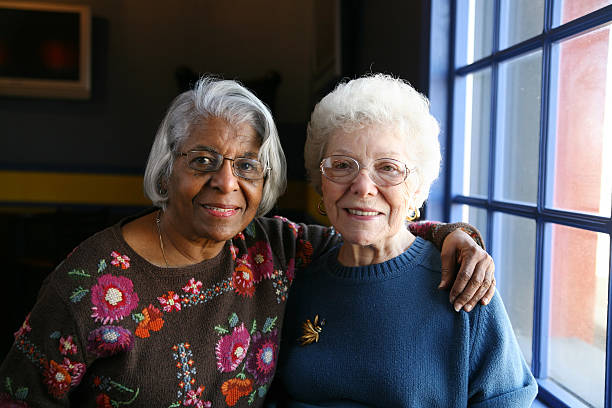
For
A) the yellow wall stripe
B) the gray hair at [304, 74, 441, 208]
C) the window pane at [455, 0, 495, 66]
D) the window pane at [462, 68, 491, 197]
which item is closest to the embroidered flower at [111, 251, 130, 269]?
the gray hair at [304, 74, 441, 208]

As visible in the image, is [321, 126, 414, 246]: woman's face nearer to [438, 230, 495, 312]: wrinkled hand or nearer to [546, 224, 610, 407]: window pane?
[438, 230, 495, 312]: wrinkled hand

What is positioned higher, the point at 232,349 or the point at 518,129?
the point at 518,129

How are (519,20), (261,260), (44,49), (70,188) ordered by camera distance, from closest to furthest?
(261,260), (519,20), (44,49), (70,188)

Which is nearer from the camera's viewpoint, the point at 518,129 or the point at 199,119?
the point at 199,119

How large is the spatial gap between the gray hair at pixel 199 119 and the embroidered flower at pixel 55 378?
0.47 metres

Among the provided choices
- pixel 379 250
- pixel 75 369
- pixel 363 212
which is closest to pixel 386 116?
pixel 363 212

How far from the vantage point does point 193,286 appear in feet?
4.41

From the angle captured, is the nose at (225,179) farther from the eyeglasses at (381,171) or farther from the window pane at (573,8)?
the window pane at (573,8)

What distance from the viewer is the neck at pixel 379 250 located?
1355 mm

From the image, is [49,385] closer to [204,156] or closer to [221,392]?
[221,392]

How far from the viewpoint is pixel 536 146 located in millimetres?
1536

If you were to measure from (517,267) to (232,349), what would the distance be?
944 mm

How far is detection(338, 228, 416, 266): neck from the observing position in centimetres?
136

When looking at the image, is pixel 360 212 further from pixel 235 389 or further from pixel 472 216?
pixel 472 216
